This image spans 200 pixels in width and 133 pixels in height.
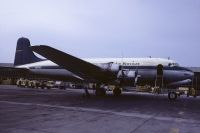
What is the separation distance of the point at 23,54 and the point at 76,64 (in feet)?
41.1

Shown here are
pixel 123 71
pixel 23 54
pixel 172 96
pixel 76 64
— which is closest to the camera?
pixel 76 64

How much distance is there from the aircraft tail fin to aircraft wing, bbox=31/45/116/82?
32.0 feet

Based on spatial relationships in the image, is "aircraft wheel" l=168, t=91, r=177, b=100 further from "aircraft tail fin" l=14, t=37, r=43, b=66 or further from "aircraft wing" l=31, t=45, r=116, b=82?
"aircraft tail fin" l=14, t=37, r=43, b=66

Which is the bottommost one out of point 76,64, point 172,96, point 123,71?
point 172,96

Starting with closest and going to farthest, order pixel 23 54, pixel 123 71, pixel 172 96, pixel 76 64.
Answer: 1. pixel 76 64
2. pixel 123 71
3. pixel 172 96
4. pixel 23 54

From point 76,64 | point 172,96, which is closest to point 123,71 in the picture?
point 76,64

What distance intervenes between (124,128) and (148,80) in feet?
53.2

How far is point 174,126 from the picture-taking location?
9375 mm

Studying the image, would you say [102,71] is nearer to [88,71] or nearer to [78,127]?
[88,71]

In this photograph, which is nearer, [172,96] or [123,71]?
[123,71]

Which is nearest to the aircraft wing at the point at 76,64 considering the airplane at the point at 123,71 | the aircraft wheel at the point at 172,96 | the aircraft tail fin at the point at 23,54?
the airplane at the point at 123,71

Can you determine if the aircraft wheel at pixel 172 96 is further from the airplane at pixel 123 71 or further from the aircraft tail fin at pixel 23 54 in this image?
the aircraft tail fin at pixel 23 54

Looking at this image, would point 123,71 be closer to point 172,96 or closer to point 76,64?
point 76,64

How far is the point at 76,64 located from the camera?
22328mm
